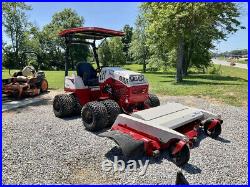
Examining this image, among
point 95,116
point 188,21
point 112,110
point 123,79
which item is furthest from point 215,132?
point 188,21

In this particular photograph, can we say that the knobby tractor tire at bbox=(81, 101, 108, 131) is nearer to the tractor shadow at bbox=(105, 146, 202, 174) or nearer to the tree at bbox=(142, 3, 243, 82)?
the tractor shadow at bbox=(105, 146, 202, 174)

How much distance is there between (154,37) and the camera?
20828mm

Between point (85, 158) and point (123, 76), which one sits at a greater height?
point (123, 76)

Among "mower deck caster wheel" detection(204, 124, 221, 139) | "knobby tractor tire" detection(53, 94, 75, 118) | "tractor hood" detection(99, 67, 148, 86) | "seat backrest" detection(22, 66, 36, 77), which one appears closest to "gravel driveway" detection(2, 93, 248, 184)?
"mower deck caster wheel" detection(204, 124, 221, 139)

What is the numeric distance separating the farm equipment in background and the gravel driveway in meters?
4.44

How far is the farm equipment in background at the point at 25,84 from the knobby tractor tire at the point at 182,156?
27.9ft

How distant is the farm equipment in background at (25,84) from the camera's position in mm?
11461

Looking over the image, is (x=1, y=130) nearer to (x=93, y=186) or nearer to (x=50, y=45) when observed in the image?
(x=93, y=186)

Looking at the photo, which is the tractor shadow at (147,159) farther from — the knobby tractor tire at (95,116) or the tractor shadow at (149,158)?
the knobby tractor tire at (95,116)

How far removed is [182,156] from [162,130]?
0.57m

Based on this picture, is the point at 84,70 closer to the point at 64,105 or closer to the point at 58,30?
the point at 64,105

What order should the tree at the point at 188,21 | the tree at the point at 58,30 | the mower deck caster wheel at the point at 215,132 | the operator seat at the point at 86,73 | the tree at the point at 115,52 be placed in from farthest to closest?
the tree at the point at 58,30 → the tree at the point at 115,52 → the tree at the point at 188,21 → the operator seat at the point at 86,73 → the mower deck caster wheel at the point at 215,132

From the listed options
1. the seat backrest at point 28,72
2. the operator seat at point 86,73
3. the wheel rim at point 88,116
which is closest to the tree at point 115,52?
the seat backrest at point 28,72

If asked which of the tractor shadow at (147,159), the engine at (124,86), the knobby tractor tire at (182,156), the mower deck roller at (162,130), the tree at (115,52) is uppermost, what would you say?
the tree at (115,52)
